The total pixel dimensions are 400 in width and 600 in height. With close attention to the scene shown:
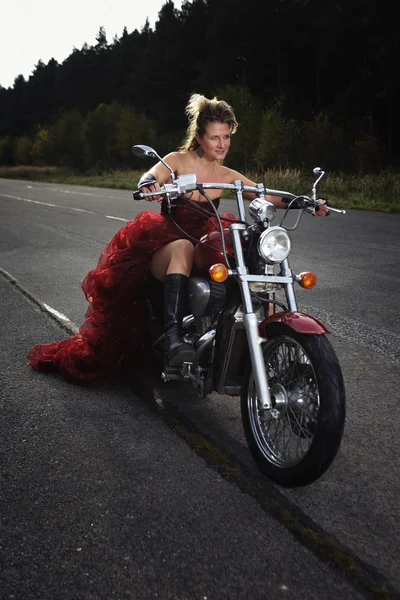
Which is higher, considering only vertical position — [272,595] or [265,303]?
[265,303]

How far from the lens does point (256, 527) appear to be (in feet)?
8.41

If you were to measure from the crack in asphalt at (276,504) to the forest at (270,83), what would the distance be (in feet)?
75.7

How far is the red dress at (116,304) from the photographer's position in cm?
391

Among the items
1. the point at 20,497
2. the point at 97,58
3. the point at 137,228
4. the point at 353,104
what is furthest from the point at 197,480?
the point at 97,58

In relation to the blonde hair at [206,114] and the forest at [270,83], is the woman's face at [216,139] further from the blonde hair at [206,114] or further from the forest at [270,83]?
the forest at [270,83]

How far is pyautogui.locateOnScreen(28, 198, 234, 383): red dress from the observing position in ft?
12.8

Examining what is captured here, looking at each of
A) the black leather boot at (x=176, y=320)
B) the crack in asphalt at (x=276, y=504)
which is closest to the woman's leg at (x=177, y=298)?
the black leather boot at (x=176, y=320)

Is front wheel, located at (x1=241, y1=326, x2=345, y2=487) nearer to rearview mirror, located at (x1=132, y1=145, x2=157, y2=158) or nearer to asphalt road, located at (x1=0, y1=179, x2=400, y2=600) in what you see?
asphalt road, located at (x1=0, y1=179, x2=400, y2=600)

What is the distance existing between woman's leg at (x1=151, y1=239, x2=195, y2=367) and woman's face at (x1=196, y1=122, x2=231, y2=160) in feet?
1.92

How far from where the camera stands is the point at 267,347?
301cm

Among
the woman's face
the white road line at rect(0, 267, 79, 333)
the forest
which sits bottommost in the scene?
the white road line at rect(0, 267, 79, 333)

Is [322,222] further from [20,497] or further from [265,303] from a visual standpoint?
[20,497]

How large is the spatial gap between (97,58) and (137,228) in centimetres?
10917

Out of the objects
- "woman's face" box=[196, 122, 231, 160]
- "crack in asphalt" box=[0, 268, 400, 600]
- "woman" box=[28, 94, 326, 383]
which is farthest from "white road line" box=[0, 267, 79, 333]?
"woman's face" box=[196, 122, 231, 160]
